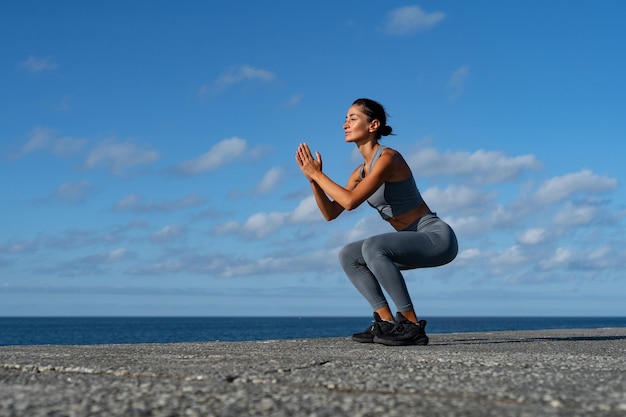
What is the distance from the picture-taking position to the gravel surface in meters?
2.37

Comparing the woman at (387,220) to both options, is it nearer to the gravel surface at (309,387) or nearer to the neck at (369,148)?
the neck at (369,148)

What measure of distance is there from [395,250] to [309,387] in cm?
318

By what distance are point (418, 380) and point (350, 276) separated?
3.26 meters

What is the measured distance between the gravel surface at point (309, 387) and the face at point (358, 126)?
252cm

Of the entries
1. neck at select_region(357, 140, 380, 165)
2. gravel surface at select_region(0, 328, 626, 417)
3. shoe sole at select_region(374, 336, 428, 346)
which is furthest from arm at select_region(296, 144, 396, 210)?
gravel surface at select_region(0, 328, 626, 417)

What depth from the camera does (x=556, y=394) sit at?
106 inches

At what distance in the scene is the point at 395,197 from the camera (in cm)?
620

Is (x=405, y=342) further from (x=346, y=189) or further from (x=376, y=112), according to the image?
(x=376, y=112)

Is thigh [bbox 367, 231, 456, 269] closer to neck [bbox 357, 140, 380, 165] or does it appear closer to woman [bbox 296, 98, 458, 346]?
woman [bbox 296, 98, 458, 346]

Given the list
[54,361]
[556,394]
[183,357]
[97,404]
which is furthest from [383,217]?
[97,404]

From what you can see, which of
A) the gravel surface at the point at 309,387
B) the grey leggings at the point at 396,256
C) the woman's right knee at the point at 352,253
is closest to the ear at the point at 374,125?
the grey leggings at the point at 396,256

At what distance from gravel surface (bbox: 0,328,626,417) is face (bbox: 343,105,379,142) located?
2520 millimetres

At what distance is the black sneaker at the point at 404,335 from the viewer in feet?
18.8

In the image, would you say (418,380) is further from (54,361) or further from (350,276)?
(350,276)
